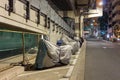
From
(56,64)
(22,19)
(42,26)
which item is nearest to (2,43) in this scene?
(56,64)

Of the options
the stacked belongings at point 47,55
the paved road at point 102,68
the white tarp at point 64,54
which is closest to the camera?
the paved road at point 102,68

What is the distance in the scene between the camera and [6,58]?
1142cm

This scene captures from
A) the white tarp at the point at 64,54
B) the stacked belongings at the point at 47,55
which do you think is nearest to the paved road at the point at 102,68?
the white tarp at the point at 64,54

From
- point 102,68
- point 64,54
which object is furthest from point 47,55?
point 102,68

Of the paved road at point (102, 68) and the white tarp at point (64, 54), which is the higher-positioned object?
the white tarp at point (64, 54)

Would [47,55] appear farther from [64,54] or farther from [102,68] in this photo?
[102,68]

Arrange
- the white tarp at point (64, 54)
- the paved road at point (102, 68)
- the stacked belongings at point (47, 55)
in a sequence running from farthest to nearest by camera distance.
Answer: the white tarp at point (64, 54) < the stacked belongings at point (47, 55) < the paved road at point (102, 68)

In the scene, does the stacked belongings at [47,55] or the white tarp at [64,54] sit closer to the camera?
the stacked belongings at [47,55]

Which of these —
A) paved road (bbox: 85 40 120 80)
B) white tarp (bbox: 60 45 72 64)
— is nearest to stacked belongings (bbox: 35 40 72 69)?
white tarp (bbox: 60 45 72 64)

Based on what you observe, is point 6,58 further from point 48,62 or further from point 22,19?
point 22,19

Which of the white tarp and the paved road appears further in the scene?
the white tarp

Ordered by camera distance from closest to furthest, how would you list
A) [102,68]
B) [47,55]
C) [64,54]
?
[47,55]
[64,54]
[102,68]

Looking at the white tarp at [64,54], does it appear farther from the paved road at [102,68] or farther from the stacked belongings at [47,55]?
the paved road at [102,68]

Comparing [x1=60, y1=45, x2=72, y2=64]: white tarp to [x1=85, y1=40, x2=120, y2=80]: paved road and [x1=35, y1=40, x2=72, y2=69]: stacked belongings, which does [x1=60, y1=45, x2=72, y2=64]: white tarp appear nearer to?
[x1=35, y1=40, x2=72, y2=69]: stacked belongings
